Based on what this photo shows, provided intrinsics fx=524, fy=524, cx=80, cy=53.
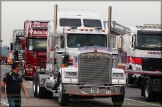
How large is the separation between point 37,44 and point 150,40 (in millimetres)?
9924

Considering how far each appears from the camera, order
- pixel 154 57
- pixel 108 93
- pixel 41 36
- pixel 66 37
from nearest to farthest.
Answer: pixel 108 93, pixel 66 37, pixel 154 57, pixel 41 36

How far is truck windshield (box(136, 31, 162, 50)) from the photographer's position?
2631 cm

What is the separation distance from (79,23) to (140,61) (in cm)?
697

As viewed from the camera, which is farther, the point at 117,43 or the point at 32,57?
Answer: the point at 32,57

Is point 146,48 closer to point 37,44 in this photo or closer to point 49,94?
point 49,94

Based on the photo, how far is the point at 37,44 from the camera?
34.0m

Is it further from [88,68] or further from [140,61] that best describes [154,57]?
[88,68]

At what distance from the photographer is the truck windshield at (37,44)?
33656 mm

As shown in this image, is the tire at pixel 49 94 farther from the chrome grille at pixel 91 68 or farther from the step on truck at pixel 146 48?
the chrome grille at pixel 91 68

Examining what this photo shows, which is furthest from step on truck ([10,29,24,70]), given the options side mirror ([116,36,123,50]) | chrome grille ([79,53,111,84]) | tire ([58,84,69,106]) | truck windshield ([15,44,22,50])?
chrome grille ([79,53,111,84])

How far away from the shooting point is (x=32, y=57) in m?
33.8

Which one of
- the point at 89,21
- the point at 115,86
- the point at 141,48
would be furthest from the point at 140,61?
the point at 115,86

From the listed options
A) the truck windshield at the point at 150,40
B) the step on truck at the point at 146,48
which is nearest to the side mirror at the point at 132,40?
the step on truck at the point at 146,48

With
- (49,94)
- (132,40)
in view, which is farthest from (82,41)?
(132,40)
